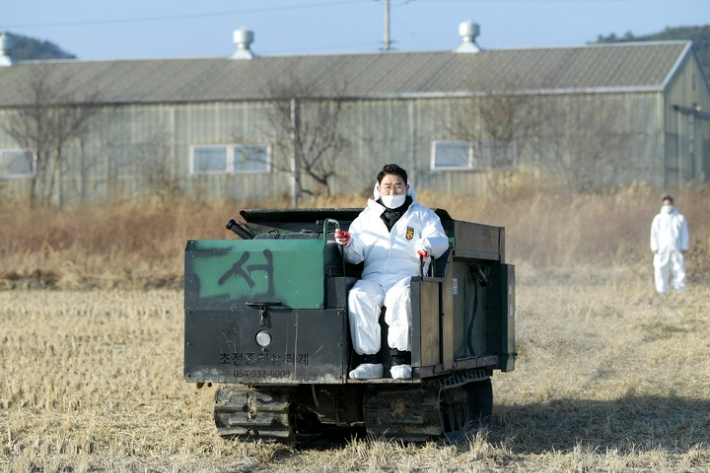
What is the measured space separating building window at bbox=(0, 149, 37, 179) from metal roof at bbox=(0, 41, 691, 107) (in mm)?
1701

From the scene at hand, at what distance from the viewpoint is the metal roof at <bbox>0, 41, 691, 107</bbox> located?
3962 cm

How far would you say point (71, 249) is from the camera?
30609 mm

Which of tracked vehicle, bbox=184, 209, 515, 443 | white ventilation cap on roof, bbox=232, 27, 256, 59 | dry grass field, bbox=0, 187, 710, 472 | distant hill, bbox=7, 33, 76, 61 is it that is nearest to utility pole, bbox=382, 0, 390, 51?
white ventilation cap on roof, bbox=232, 27, 256, 59

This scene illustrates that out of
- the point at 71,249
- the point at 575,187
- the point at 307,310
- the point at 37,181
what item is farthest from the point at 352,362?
the point at 37,181

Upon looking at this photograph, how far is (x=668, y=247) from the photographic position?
77.2 ft

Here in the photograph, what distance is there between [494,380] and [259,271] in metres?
5.12

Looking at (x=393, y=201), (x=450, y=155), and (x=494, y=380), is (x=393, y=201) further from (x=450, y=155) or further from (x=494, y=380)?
(x=450, y=155)

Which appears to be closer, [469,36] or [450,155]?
[450,155]

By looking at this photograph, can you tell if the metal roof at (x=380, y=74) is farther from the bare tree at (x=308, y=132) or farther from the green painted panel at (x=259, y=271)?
the green painted panel at (x=259, y=271)

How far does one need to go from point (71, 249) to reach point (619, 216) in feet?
42.6

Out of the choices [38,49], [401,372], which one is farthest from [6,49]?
[38,49]

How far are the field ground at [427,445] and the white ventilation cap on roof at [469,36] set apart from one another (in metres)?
24.1

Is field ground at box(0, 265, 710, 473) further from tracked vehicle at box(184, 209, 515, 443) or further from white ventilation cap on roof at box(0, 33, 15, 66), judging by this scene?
white ventilation cap on roof at box(0, 33, 15, 66)

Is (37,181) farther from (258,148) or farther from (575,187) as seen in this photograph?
(575,187)
